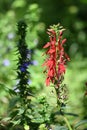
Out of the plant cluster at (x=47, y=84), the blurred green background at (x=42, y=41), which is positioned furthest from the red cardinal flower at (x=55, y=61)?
the blurred green background at (x=42, y=41)

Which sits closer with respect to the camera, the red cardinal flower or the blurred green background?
the red cardinal flower

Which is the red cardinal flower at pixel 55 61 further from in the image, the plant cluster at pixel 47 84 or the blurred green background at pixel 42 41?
the blurred green background at pixel 42 41

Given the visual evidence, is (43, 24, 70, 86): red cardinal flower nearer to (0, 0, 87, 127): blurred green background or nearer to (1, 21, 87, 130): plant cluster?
(1, 21, 87, 130): plant cluster

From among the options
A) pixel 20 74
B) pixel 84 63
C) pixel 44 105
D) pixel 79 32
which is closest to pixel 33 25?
pixel 84 63

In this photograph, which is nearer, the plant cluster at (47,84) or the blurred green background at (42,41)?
the plant cluster at (47,84)

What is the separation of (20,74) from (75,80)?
9.96 feet

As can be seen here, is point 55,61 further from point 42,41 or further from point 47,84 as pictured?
point 42,41

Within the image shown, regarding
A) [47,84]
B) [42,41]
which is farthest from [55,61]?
[42,41]

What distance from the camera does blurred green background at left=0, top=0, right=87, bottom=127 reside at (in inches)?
189

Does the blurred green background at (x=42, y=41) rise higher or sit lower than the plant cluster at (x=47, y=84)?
higher

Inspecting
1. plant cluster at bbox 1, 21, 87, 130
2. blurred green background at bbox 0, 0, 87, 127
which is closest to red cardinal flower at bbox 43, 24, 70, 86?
plant cluster at bbox 1, 21, 87, 130

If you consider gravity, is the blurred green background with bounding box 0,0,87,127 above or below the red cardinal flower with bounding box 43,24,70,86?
above

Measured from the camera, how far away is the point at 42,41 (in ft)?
22.0

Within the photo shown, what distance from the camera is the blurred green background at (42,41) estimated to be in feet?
15.7
